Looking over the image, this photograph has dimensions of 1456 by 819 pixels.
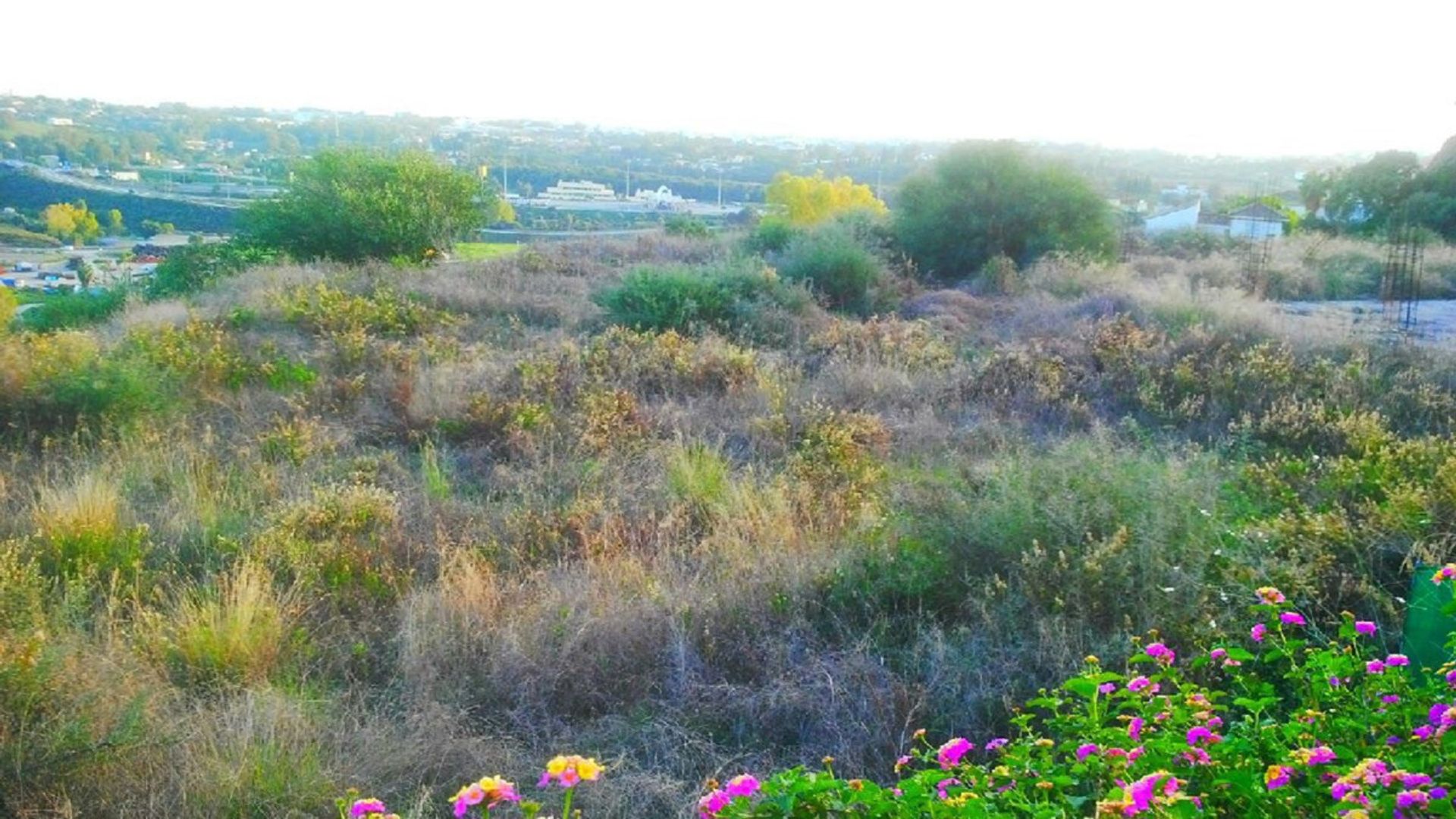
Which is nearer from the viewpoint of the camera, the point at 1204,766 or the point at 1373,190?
the point at 1204,766

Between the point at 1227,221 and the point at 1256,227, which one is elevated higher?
the point at 1227,221

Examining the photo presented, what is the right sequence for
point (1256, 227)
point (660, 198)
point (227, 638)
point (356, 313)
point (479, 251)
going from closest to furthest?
point (227, 638) → point (356, 313) → point (479, 251) → point (1256, 227) → point (660, 198)

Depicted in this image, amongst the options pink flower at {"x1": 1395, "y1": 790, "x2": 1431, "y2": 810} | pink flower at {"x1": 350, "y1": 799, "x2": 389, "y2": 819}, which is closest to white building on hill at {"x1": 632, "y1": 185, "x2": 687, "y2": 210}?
pink flower at {"x1": 350, "y1": 799, "x2": 389, "y2": 819}

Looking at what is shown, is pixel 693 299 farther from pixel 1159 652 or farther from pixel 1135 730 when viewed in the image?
pixel 1135 730

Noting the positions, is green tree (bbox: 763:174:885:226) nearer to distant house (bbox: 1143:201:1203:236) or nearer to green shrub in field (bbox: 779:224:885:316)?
distant house (bbox: 1143:201:1203:236)

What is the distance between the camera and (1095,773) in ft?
7.45

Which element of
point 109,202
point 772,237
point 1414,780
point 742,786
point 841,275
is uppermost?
point 109,202

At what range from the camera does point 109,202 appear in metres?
33.3

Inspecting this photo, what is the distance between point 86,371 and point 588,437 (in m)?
3.41

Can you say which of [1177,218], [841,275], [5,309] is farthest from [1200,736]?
[1177,218]

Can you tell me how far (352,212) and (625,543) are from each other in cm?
1329

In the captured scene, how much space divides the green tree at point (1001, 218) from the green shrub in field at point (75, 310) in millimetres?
11810

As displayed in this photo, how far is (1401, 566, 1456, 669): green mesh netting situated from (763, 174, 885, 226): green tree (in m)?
26.8

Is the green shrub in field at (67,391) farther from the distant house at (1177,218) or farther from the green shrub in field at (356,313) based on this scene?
the distant house at (1177,218)
